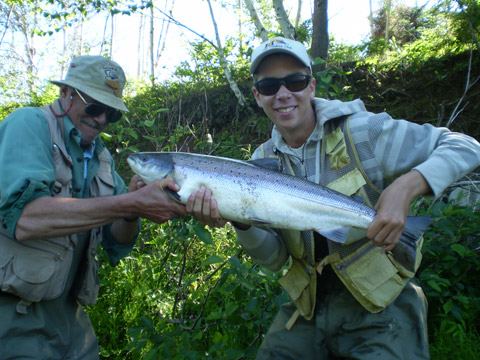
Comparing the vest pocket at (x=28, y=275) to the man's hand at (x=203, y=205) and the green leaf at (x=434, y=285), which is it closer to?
the man's hand at (x=203, y=205)

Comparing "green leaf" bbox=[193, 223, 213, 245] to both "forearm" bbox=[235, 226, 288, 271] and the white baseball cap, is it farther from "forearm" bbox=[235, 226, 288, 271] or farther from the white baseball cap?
the white baseball cap

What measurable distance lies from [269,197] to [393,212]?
850 millimetres

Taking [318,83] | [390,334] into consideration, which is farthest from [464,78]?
[390,334]

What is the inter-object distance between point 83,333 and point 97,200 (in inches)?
60.1

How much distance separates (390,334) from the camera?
7.65 ft

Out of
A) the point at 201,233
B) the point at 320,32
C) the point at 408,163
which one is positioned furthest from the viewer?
the point at 320,32

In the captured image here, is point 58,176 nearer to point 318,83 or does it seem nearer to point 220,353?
point 220,353

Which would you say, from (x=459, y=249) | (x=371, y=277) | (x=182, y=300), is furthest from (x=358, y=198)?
(x=182, y=300)

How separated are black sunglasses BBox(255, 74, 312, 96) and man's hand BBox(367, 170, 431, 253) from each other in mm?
1089

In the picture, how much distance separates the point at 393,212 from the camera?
2.13 m

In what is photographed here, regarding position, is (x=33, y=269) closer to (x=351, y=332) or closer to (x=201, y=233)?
(x=201, y=233)

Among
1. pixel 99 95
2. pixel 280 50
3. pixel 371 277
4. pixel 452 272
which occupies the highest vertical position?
pixel 280 50

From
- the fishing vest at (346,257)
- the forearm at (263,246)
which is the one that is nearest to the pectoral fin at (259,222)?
the forearm at (263,246)

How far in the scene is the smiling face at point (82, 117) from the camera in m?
3.09
